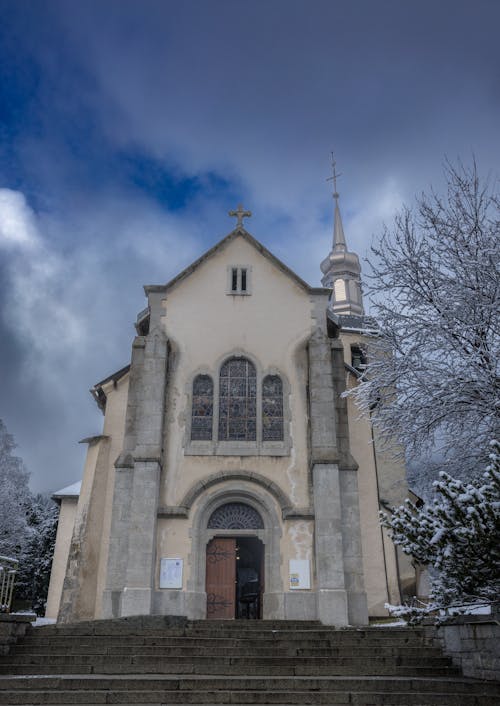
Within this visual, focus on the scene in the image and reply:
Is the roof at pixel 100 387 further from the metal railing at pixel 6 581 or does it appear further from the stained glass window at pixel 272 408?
the metal railing at pixel 6 581

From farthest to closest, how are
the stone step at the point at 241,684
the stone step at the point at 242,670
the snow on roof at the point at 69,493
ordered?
the snow on roof at the point at 69,493 → the stone step at the point at 242,670 → the stone step at the point at 241,684

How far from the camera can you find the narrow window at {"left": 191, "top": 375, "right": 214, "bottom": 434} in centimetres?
2011

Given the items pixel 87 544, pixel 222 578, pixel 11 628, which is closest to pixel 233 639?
pixel 11 628

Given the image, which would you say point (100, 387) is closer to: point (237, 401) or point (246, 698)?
point (237, 401)

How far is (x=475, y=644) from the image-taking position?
1019cm

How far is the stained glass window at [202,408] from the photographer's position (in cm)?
2011

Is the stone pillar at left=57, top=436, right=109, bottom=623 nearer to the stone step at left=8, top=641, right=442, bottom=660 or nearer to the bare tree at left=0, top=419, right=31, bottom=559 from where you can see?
the stone step at left=8, top=641, right=442, bottom=660

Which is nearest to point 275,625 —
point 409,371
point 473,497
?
point 409,371

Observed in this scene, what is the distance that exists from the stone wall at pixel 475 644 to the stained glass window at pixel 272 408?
30.8 feet

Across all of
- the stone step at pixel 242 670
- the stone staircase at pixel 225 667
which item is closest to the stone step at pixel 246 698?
the stone staircase at pixel 225 667

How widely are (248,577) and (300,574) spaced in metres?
11.1

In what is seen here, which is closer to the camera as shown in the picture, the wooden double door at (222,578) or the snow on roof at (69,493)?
the wooden double door at (222,578)

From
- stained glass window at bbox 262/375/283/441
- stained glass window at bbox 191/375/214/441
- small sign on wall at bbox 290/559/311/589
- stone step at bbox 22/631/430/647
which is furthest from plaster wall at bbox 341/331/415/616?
stone step at bbox 22/631/430/647

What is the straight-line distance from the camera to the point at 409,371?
39.6ft
